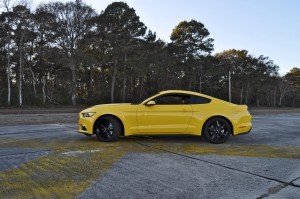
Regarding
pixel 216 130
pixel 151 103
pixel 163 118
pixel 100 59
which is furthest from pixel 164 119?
pixel 100 59

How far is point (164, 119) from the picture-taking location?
774 cm

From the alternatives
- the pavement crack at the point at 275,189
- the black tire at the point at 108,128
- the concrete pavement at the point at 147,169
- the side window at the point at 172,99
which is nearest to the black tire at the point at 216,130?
the concrete pavement at the point at 147,169

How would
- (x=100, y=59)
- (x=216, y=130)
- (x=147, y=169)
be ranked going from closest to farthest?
(x=147, y=169)
(x=216, y=130)
(x=100, y=59)

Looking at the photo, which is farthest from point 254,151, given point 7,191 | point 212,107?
point 7,191

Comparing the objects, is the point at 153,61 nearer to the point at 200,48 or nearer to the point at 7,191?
the point at 200,48

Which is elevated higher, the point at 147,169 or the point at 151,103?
the point at 151,103

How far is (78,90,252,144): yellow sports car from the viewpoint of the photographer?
304 inches

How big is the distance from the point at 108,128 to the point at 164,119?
1445mm

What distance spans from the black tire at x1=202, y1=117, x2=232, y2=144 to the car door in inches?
21.8

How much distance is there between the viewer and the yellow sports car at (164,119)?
7.72m

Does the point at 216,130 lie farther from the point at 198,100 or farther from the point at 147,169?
the point at 147,169

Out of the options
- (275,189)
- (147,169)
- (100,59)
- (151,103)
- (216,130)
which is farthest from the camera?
(100,59)

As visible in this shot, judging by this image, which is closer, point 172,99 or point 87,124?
point 87,124

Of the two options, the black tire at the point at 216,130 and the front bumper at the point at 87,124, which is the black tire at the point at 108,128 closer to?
the front bumper at the point at 87,124
